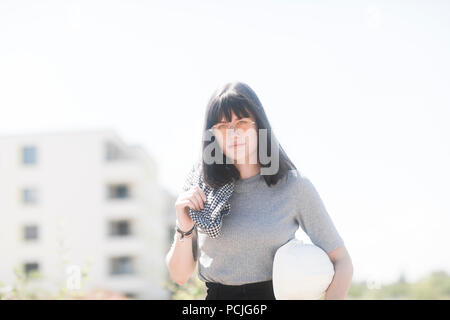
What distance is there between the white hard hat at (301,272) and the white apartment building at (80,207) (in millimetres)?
36899

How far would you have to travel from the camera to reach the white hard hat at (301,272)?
1632 millimetres

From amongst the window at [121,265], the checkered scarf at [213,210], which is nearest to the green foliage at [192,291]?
the checkered scarf at [213,210]

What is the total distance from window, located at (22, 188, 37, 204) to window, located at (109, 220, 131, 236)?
5670mm

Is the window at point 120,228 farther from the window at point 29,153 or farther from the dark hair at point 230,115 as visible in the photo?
the dark hair at point 230,115

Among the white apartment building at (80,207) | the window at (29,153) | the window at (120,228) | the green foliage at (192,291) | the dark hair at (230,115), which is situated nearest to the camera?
the dark hair at (230,115)

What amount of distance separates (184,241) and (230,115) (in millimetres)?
430

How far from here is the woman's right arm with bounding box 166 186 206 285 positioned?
1.78m

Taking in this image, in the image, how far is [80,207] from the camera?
1560 inches

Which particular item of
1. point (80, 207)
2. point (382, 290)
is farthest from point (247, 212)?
point (80, 207)

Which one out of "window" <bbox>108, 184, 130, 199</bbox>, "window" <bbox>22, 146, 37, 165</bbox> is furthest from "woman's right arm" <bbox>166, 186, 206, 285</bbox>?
"window" <bbox>22, 146, 37, 165</bbox>

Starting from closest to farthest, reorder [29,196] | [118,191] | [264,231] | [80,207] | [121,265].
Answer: [264,231], [121,265], [80,207], [29,196], [118,191]

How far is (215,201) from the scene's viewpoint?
1806 mm

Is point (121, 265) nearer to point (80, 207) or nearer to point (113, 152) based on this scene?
point (80, 207)

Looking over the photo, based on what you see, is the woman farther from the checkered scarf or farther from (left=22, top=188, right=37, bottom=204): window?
(left=22, top=188, right=37, bottom=204): window
